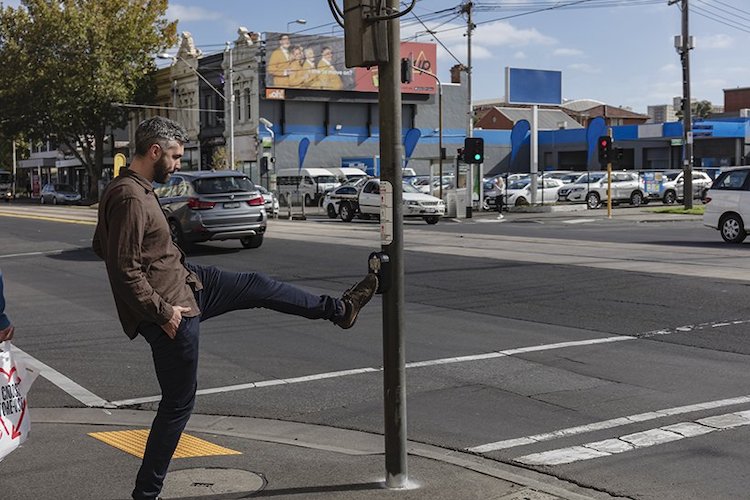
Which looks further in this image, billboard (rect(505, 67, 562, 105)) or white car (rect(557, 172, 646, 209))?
white car (rect(557, 172, 646, 209))

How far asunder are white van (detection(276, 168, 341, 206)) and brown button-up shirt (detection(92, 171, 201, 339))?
44429mm

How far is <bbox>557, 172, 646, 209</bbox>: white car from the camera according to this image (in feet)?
145

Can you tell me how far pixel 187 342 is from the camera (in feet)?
14.5

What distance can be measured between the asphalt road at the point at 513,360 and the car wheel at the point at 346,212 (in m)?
17.2

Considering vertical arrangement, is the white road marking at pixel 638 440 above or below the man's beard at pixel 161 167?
below

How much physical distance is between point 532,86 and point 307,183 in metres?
14.3

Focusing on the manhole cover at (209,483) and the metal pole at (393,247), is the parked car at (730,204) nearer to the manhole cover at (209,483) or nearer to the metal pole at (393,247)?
the metal pole at (393,247)

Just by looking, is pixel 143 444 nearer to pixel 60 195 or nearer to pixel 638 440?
pixel 638 440

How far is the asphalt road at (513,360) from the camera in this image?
6.12 metres

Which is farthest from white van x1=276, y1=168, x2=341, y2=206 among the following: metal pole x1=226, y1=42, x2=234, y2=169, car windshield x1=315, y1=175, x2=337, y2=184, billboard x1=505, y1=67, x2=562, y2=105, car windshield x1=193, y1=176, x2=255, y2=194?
car windshield x1=193, y1=176, x2=255, y2=194

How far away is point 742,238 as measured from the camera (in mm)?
21344

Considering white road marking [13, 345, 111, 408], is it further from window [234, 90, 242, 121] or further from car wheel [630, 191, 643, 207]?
window [234, 90, 242, 121]

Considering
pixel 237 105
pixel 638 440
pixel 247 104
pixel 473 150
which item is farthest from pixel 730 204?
pixel 237 105

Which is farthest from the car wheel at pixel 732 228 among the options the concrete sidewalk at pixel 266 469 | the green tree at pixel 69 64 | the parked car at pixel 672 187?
the green tree at pixel 69 64
